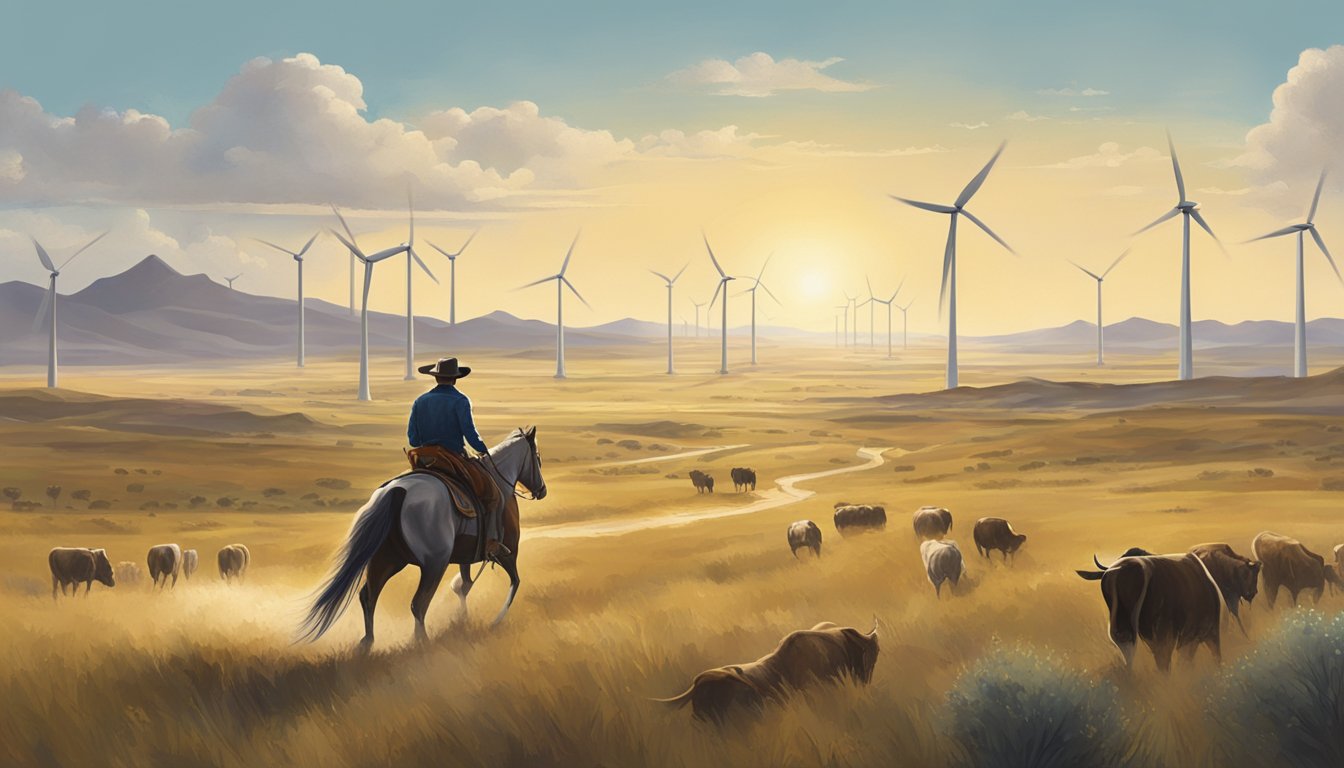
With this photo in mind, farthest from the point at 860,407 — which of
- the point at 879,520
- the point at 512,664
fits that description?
the point at 512,664

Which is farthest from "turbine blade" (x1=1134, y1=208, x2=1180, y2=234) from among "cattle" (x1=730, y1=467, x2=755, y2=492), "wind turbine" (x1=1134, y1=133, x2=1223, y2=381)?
"cattle" (x1=730, y1=467, x2=755, y2=492)

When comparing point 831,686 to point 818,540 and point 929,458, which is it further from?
point 929,458

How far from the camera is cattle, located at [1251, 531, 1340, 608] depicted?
54.3ft

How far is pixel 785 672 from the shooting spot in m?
10.7

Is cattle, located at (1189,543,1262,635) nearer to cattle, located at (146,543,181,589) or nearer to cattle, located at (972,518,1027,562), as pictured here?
cattle, located at (972,518,1027,562)

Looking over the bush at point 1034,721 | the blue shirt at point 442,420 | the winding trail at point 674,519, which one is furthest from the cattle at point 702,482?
the bush at point 1034,721

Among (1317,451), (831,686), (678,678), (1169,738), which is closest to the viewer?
(1169,738)

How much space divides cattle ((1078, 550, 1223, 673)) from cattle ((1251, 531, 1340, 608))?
20.3ft

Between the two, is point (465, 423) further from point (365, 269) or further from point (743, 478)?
point (365, 269)

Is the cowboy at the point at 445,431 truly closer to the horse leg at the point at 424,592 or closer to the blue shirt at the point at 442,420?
the blue shirt at the point at 442,420

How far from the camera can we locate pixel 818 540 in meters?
27.1

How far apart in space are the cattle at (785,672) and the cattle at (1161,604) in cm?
229

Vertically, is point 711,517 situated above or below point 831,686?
below

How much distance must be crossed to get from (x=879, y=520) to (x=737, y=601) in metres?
12.9
